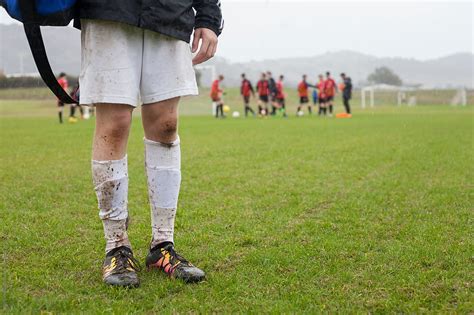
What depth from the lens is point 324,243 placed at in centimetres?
304

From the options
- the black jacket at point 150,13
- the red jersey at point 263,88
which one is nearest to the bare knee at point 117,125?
the black jacket at point 150,13

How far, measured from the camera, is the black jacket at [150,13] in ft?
7.43

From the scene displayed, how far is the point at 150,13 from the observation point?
90.7 inches

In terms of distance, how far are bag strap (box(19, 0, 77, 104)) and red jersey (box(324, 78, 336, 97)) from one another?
78.8 feet

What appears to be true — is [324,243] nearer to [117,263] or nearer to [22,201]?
[117,263]

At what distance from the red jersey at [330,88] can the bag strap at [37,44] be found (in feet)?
78.8

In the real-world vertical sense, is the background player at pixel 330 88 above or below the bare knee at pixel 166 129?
above

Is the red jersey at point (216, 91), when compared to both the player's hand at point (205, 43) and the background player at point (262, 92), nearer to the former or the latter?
A: the background player at point (262, 92)

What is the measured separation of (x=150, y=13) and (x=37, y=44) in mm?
463

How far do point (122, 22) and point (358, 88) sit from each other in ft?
219

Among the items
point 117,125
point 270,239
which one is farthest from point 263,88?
point 117,125

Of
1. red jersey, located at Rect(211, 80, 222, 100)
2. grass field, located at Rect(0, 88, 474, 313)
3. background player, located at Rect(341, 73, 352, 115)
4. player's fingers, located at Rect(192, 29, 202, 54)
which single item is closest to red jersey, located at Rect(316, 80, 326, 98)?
background player, located at Rect(341, 73, 352, 115)

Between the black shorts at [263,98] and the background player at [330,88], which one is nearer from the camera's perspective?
the background player at [330,88]

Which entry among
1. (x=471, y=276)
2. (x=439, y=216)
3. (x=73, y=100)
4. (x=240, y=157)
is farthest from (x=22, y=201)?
(x=240, y=157)
